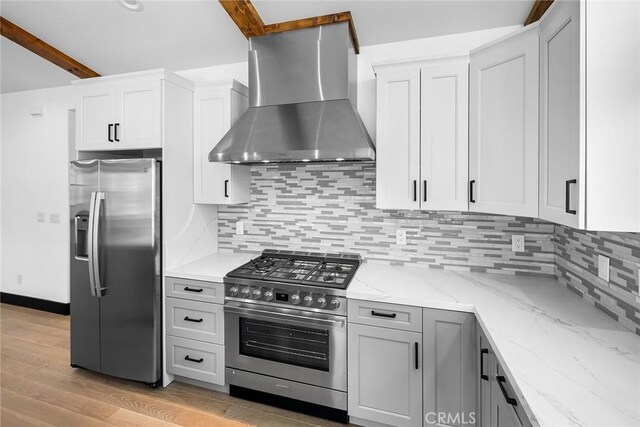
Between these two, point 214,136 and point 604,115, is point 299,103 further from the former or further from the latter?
point 604,115

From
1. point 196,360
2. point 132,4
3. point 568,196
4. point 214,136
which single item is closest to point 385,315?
point 568,196

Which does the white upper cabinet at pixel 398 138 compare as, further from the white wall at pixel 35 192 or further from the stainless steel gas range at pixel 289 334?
the white wall at pixel 35 192

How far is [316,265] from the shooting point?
253cm

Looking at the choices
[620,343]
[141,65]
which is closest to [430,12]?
[620,343]

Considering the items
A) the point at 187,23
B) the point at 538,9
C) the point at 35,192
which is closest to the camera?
the point at 538,9

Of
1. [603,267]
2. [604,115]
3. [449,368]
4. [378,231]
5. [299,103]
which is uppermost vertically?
[299,103]

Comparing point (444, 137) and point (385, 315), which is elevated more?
point (444, 137)

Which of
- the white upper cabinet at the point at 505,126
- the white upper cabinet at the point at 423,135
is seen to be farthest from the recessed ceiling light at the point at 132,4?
the white upper cabinet at the point at 505,126

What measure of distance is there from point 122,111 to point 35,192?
248cm

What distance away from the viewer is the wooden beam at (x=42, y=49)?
2.64m

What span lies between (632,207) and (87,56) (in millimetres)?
4063

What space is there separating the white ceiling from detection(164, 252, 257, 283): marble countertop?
1819 mm

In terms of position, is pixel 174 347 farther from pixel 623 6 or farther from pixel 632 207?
pixel 623 6

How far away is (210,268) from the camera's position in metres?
2.48
